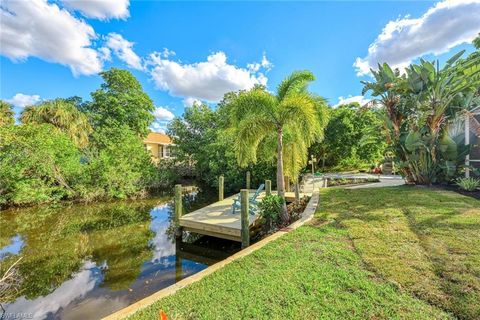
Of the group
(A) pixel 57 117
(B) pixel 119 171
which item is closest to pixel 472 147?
(B) pixel 119 171

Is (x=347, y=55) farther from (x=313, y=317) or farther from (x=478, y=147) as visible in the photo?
(x=313, y=317)

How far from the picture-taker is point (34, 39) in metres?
10.5

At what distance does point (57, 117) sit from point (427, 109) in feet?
71.0

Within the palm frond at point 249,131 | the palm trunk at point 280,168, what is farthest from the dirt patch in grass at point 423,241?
the palm frond at point 249,131

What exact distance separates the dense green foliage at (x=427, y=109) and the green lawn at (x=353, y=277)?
4956mm

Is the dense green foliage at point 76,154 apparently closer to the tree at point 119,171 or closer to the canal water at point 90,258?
the tree at point 119,171

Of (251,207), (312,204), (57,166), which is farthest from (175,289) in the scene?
(57,166)

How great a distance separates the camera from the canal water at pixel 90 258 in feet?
16.3

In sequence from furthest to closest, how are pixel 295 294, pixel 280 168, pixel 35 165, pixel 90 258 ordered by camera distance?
pixel 35 165 < pixel 280 168 < pixel 90 258 < pixel 295 294

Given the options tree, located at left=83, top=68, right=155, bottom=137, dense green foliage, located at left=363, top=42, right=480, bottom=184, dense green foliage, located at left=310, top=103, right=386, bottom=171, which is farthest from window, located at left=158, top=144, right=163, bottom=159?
dense green foliage, located at left=363, top=42, right=480, bottom=184

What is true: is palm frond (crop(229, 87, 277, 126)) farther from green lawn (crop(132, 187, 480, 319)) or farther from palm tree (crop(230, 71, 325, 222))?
green lawn (crop(132, 187, 480, 319))

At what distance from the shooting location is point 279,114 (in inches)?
300

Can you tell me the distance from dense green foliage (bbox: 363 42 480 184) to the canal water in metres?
9.16

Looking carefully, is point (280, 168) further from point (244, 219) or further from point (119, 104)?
point (119, 104)
